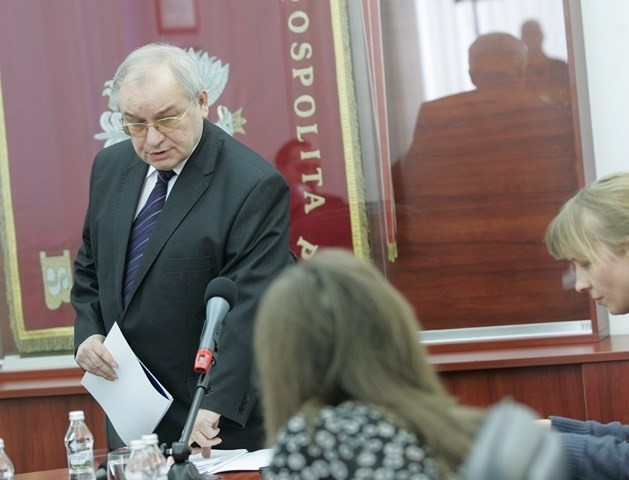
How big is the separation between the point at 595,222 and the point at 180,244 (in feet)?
3.37

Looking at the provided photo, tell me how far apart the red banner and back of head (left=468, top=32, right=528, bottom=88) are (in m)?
0.45

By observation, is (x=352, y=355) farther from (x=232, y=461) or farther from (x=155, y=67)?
(x=155, y=67)

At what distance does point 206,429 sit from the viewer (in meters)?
2.48

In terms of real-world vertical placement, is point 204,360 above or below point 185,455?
above

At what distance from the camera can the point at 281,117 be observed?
13.3ft

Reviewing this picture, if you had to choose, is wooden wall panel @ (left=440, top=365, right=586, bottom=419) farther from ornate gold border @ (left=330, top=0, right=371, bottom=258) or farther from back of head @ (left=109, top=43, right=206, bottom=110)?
back of head @ (left=109, top=43, right=206, bottom=110)

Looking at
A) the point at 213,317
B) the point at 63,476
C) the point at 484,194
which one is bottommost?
the point at 63,476

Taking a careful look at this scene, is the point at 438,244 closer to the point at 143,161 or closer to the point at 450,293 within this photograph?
the point at 450,293

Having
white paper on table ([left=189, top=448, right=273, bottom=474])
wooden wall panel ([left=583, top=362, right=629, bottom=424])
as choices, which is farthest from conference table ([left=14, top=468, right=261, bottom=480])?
wooden wall panel ([left=583, top=362, right=629, bottom=424])

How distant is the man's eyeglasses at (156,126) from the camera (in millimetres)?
2715

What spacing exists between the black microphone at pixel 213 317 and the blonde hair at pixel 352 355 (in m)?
0.68

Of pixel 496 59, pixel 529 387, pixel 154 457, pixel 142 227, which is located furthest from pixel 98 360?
pixel 496 59

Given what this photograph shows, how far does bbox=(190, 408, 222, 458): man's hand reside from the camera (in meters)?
2.48

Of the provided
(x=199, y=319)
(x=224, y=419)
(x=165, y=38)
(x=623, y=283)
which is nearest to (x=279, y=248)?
(x=199, y=319)
